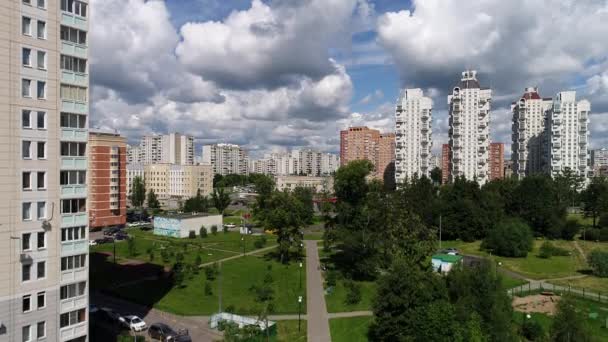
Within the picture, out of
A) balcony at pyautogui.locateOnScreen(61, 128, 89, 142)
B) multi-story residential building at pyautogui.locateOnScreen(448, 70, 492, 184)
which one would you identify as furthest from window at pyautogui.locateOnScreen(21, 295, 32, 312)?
multi-story residential building at pyautogui.locateOnScreen(448, 70, 492, 184)

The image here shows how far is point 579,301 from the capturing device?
139ft

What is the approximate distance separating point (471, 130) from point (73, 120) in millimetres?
113511

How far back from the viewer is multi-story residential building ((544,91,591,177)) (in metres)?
122

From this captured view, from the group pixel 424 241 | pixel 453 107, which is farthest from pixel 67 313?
pixel 453 107

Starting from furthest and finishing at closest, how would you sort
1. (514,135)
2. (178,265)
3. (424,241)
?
(514,135) → (178,265) → (424,241)

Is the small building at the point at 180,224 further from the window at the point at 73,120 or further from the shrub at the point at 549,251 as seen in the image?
the shrub at the point at 549,251

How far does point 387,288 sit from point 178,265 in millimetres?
24659

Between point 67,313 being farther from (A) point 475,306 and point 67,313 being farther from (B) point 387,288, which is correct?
(A) point 475,306

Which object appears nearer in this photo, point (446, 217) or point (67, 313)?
point (67, 313)

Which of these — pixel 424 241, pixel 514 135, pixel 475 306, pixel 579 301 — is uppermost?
pixel 514 135

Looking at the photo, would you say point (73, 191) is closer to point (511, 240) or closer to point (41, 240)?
point (41, 240)

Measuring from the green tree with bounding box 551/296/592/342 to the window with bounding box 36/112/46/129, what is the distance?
108ft

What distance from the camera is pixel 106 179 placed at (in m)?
84.1

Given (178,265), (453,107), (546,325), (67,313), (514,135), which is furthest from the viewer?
(514,135)
